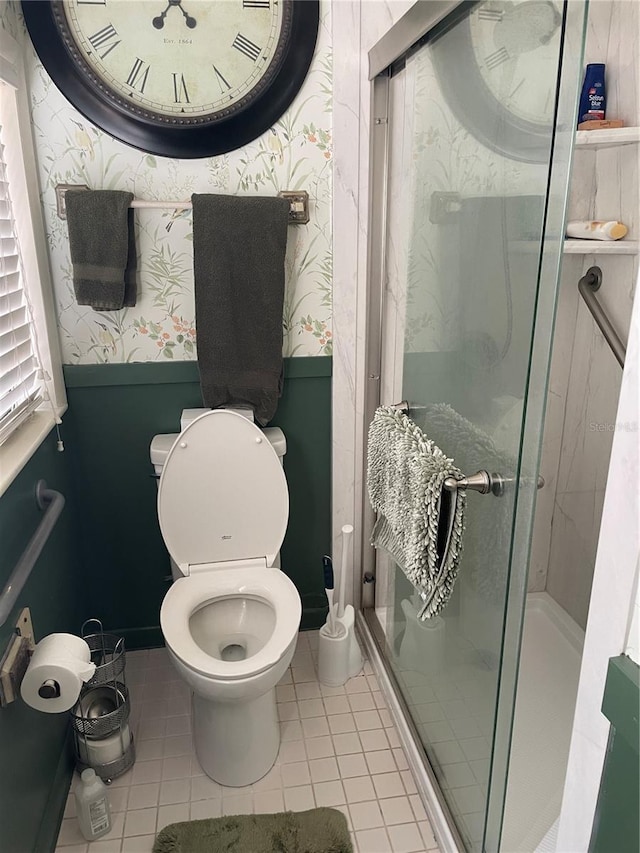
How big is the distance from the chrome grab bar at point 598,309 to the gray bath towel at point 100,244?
1.30 m

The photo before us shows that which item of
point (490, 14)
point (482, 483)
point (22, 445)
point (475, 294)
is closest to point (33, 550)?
point (22, 445)

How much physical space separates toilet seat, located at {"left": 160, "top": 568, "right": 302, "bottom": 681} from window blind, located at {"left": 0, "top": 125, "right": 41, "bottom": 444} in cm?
64

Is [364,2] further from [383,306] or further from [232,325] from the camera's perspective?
[232,325]

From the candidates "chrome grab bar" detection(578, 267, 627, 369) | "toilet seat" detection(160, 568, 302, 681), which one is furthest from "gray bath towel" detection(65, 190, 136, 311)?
"chrome grab bar" detection(578, 267, 627, 369)

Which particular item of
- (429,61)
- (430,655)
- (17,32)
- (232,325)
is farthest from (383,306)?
(17,32)

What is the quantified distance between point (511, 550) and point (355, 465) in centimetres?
109

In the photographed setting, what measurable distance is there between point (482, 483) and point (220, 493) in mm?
913

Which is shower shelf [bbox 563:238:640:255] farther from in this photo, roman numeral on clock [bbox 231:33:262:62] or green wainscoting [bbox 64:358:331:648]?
roman numeral on clock [bbox 231:33:262:62]

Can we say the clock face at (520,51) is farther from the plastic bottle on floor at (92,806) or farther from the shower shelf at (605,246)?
the plastic bottle on floor at (92,806)

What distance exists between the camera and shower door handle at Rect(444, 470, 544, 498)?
1151mm

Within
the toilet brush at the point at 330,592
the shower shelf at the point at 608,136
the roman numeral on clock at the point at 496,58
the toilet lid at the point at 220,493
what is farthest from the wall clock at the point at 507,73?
the toilet brush at the point at 330,592

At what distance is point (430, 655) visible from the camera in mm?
1634

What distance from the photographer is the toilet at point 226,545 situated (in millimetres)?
1750

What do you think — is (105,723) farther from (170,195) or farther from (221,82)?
(221,82)
